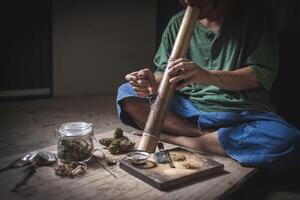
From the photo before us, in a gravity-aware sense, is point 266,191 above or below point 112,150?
below

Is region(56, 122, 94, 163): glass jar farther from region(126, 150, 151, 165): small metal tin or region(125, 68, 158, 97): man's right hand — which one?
region(125, 68, 158, 97): man's right hand

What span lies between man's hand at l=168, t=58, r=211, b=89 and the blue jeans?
220mm

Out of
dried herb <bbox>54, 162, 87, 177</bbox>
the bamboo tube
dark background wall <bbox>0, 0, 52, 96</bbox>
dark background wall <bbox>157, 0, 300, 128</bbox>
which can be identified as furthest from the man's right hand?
dark background wall <bbox>0, 0, 52, 96</bbox>

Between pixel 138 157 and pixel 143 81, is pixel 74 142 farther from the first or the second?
pixel 143 81

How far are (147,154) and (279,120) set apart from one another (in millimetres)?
607

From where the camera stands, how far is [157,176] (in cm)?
135

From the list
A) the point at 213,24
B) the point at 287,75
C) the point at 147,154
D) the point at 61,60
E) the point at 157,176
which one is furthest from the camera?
the point at 61,60

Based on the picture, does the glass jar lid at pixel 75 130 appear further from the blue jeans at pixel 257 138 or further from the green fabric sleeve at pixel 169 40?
the green fabric sleeve at pixel 169 40

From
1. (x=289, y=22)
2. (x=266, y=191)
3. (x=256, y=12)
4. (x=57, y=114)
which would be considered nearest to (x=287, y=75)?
(x=289, y=22)

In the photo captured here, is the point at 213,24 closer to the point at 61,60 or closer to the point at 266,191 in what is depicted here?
the point at 266,191

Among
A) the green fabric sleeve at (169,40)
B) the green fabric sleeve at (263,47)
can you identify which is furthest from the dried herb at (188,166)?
the green fabric sleeve at (169,40)

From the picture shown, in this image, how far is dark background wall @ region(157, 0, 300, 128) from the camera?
2.23 metres

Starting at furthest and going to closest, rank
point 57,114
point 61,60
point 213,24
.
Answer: point 61,60
point 57,114
point 213,24

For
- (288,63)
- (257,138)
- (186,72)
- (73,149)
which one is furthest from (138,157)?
(288,63)
